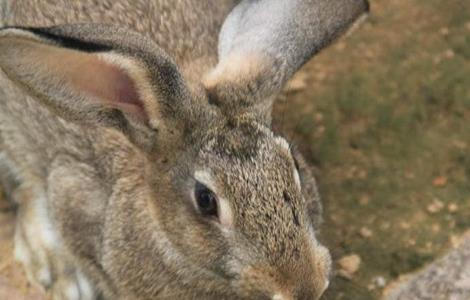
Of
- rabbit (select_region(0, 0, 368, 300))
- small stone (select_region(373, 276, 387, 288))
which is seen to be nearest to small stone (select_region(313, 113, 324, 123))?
rabbit (select_region(0, 0, 368, 300))

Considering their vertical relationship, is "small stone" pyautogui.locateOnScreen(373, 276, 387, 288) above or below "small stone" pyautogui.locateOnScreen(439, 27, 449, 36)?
below

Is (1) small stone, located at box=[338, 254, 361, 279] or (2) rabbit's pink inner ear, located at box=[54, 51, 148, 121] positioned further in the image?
(1) small stone, located at box=[338, 254, 361, 279]

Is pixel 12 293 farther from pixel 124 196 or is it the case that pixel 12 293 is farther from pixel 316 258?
pixel 316 258

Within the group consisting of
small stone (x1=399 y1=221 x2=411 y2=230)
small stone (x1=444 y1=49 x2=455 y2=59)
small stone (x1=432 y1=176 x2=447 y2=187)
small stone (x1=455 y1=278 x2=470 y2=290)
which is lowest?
small stone (x1=432 y1=176 x2=447 y2=187)

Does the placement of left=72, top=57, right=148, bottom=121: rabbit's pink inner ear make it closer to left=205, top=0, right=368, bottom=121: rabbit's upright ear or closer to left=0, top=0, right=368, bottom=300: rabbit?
left=0, top=0, right=368, bottom=300: rabbit

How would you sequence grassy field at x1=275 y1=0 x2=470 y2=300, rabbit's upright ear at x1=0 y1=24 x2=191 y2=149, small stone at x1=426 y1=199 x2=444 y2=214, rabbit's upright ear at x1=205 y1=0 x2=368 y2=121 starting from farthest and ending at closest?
small stone at x1=426 y1=199 x2=444 y2=214 < grassy field at x1=275 y1=0 x2=470 y2=300 < rabbit's upright ear at x1=205 y1=0 x2=368 y2=121 < rabbit's upright ear at x1=0 y1=24 x2=191 y2=149

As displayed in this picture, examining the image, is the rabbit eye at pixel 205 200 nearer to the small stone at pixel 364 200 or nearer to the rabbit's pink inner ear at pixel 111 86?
the rabbit's pink inner ear at pixel 111 86

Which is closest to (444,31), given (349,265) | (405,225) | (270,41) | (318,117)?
(318,117)

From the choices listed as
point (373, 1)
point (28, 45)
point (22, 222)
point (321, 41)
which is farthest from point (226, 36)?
point (373, 1)

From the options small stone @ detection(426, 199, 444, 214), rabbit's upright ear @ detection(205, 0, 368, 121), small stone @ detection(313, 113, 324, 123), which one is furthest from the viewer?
small stone @ detection(313, 113, 324, 123)
